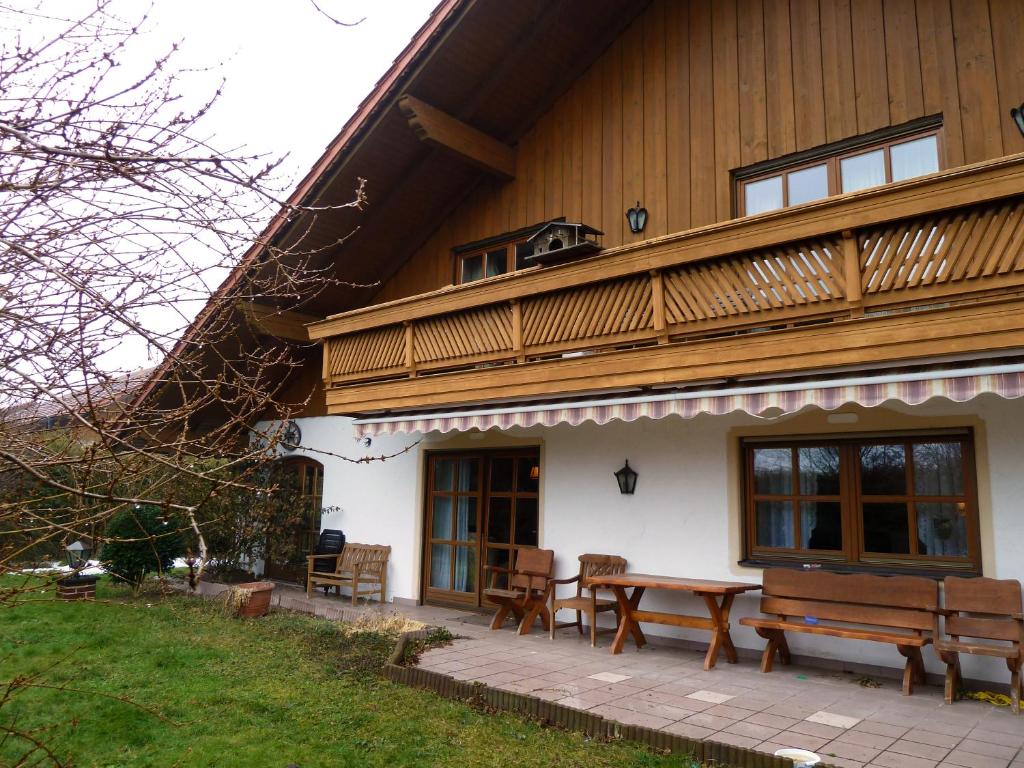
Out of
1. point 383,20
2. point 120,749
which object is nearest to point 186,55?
point 383,20

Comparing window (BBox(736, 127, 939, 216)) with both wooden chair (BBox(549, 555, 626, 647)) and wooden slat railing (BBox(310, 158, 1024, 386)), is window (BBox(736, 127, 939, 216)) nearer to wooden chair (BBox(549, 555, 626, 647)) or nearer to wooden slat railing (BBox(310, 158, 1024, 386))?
wooden slat railing (BBox(310, 158, 1024, 386))

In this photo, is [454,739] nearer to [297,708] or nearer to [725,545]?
[297,708]

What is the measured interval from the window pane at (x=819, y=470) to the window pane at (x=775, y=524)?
273 millimetres

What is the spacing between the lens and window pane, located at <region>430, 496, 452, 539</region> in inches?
431

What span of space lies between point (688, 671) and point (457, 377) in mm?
3916

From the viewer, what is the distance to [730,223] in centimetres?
655

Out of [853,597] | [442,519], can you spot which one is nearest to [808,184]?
[853,597]

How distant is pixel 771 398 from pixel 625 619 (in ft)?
9.14

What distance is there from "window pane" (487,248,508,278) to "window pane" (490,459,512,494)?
9.00ft

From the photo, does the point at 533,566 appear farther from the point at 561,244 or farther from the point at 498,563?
the point at 561,244

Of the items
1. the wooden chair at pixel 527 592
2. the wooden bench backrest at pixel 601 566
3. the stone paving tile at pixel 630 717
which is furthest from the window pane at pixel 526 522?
the stone paving tile at pixel 630 717

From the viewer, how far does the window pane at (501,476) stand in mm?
10297

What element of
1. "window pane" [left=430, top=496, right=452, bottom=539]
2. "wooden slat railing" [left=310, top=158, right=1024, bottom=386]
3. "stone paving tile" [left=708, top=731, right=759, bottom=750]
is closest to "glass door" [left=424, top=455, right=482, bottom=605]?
"window pane" [left=430, top=496, right=452, bottom=539]

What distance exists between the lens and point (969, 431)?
266 inches
